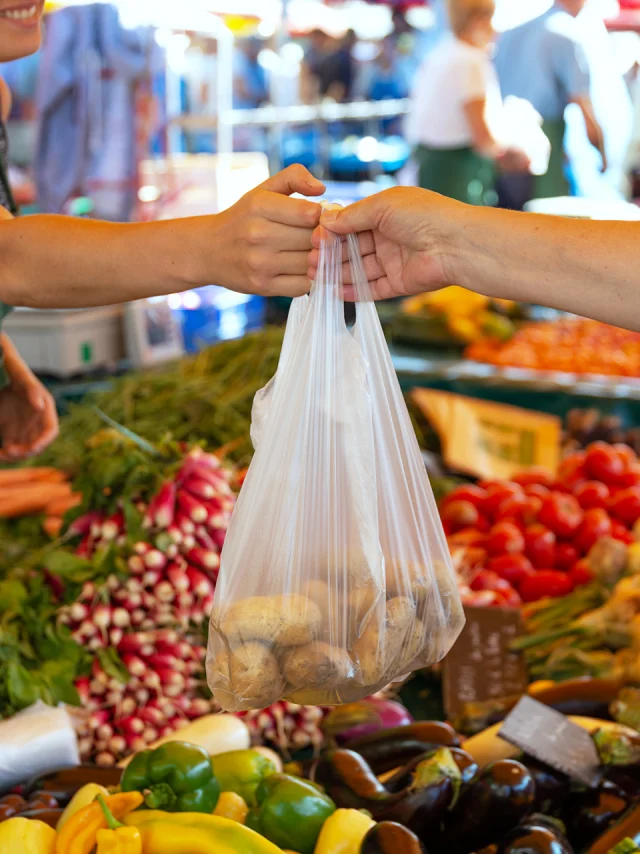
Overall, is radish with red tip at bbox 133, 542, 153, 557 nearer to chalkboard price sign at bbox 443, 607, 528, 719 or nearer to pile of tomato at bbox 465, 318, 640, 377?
chalkboard price sign at bbox 443, 607, 528, 719

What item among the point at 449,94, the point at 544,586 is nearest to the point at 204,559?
the point at 544,586

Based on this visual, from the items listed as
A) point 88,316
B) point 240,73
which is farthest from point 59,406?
point 240,73

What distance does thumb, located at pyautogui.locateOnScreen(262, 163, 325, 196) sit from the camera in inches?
48.9

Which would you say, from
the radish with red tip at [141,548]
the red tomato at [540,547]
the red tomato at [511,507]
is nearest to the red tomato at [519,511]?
the red tomato at [511,507]

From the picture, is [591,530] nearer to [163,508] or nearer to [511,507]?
[511,507]

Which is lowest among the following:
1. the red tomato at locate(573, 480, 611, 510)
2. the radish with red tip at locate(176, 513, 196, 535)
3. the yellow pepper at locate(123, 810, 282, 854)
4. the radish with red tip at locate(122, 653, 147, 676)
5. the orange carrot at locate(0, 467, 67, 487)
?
the red tomato at locate(573, 480, 611, 510)

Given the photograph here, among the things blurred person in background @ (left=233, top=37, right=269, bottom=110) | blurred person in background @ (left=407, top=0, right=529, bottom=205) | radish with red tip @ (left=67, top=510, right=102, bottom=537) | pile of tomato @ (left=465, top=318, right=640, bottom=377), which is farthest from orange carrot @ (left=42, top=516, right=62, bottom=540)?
blurred person in background @ (left=233, top=37, right=269, bottom=110)

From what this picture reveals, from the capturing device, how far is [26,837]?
4.23ft

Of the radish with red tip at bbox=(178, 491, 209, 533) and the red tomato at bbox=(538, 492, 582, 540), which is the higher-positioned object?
the radish with red tip at bbox=(178, 491, 209, 533)

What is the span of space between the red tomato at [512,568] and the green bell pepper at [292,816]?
1348 mm

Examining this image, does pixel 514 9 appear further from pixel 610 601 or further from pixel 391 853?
pixel 391 853

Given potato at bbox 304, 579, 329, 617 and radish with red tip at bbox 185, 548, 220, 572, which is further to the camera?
radish with red tip at bbox 185, 548, 220, 572

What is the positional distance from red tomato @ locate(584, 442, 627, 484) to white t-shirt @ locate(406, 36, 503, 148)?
2697 mm

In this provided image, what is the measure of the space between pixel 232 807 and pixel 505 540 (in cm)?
149
